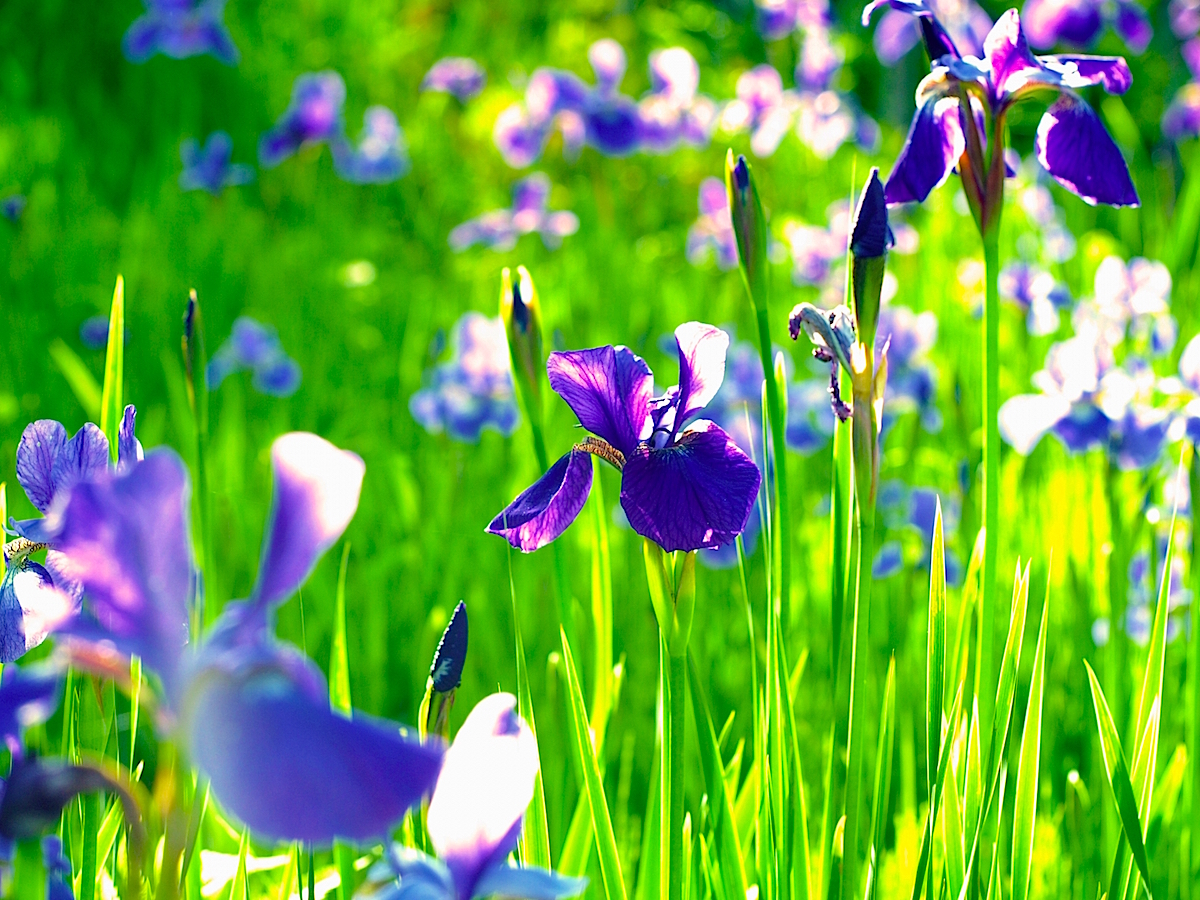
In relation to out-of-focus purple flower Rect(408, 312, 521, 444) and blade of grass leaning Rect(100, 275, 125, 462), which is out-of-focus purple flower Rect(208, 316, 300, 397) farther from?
blade of grass leaning Rect(100, 275, 125, 462)

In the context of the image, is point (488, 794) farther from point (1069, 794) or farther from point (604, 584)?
point (1069, 794)

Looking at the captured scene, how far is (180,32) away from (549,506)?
4.08 meters

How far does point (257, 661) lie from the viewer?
1.23 ft

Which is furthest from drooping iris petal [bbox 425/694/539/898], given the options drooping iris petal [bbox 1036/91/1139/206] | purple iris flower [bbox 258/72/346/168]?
purple iris flower [bbox 258/72/346/168]

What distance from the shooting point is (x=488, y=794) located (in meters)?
0.49

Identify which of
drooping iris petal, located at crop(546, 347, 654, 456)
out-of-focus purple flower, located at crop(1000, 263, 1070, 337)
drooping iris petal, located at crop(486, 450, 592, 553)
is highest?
out-of-focus purple flower, located at crop(1000, 263, 1070, 337)

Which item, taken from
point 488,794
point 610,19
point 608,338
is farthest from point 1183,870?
point 610,19

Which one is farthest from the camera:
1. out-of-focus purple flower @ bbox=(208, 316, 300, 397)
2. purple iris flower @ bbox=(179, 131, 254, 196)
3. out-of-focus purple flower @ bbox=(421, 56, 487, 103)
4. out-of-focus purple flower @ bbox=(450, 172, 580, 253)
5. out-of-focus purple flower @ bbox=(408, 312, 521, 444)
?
out-of-focus purple flower @ bbox=(421, 56, 487, 103)

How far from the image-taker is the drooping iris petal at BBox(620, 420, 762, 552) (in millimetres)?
708

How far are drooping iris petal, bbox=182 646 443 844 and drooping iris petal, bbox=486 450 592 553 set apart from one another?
13.5 inches

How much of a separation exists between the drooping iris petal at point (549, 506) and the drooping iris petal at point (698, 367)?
0.27 ft

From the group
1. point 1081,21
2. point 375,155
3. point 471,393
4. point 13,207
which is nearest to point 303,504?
point 471,393

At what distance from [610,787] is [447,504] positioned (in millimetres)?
728

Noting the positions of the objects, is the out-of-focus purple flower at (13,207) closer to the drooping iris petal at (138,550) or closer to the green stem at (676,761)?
the green stem at (676,761)
